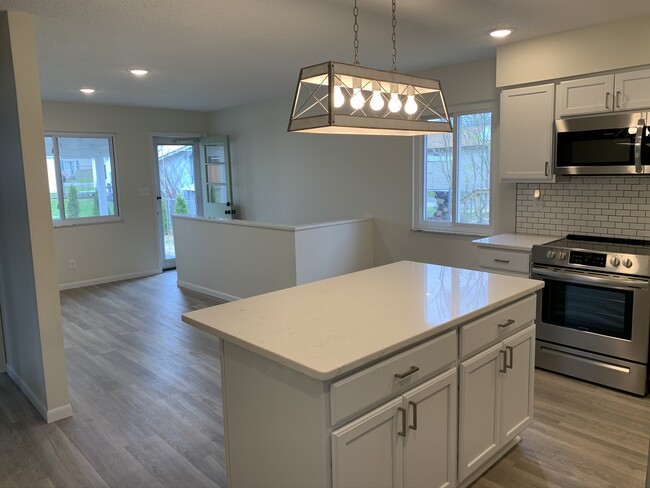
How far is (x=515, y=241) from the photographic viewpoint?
389 centimetres

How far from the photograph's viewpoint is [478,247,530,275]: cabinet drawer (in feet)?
12.0

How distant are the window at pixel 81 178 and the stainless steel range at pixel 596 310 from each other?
5696 mm

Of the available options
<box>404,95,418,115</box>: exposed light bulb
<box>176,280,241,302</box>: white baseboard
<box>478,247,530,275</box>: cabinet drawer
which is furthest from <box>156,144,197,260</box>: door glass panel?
<box>404,95,418,115</box>: exposed light bulb

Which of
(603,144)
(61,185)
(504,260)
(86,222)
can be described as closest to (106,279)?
(86,222)

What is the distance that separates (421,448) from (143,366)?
265 cm

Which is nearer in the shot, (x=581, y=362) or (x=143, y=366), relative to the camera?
(x=581, y=362)

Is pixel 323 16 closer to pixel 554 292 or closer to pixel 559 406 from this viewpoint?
pixel 554 292

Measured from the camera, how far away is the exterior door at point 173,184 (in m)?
7.51

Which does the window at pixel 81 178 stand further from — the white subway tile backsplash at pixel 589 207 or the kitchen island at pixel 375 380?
the white subway tile backsplash at pixel 589 207

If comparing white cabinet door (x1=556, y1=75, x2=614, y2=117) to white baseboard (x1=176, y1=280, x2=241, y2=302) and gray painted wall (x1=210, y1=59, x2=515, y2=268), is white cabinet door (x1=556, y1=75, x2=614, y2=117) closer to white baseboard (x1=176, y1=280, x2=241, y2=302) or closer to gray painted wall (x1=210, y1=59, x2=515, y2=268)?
gray painted wall (x1=210, y1=59, x2=515, y2=268)

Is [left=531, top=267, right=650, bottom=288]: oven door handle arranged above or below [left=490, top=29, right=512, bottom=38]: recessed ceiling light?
below

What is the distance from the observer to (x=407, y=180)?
509cm

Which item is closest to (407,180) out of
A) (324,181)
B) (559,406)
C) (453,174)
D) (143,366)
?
(453,174)

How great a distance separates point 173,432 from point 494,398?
1.82 metres
